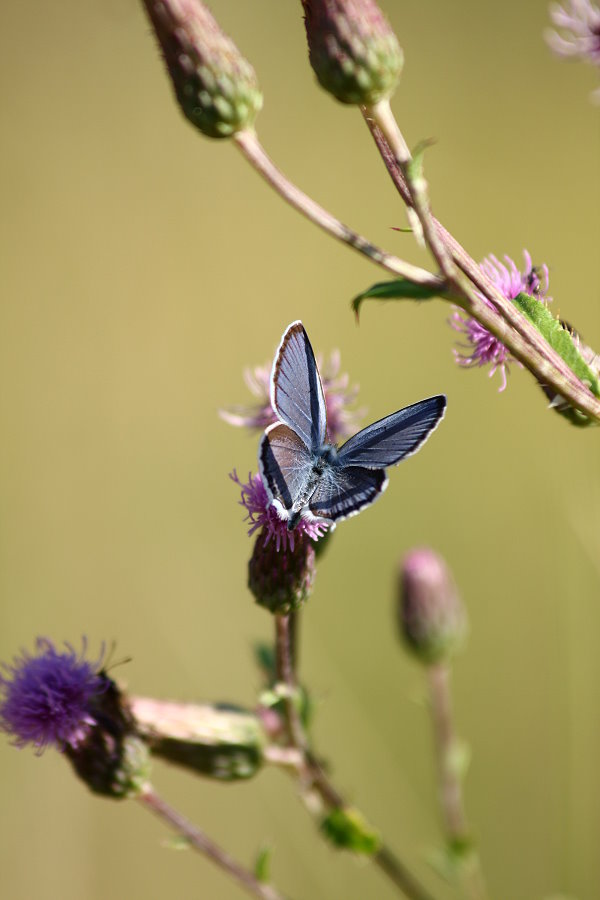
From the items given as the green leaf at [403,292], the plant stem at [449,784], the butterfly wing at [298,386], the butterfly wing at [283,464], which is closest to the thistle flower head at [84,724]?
the butterfly wing at [283,464]

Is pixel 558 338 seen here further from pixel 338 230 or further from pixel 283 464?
pixel 283 464

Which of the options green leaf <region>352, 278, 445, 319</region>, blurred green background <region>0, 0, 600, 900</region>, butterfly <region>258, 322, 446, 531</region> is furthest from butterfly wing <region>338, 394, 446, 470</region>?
blurred green background <region>0, 0, 600, 900</region>

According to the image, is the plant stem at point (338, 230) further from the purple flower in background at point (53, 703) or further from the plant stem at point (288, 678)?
the purple flower in background at point (53, 703)

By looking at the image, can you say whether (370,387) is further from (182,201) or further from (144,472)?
(182,201)

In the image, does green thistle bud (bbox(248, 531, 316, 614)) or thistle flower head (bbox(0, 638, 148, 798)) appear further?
thistle flower head (bbox(0, 638, 148, 798))

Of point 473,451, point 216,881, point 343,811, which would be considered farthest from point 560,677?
point 343,811

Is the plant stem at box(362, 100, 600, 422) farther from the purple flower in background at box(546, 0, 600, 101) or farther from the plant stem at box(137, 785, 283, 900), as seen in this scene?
the plant stem at box(137, 785, 283, 900)
